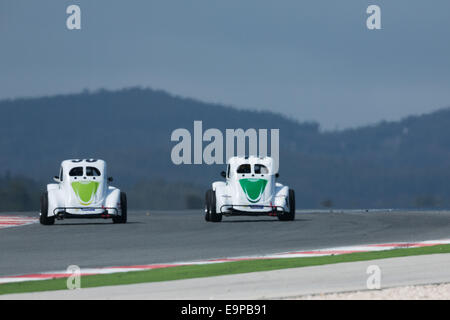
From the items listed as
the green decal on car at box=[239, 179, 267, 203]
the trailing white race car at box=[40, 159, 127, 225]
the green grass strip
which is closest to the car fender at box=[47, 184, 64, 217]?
the trailing white race car at box=[40, 159, 127, 225]

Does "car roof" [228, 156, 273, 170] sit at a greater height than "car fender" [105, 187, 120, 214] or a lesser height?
greater

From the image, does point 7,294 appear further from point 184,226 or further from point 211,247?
point 184,226

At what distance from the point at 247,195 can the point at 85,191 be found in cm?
434

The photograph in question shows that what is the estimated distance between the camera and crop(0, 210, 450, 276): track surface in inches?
706

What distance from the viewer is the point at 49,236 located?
77.9ft

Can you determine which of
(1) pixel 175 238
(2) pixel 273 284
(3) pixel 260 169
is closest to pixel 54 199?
(3) pixel 260 169

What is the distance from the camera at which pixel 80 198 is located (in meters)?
28.1

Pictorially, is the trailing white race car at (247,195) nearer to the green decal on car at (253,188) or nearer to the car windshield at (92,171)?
the green decal on car at (253,188)

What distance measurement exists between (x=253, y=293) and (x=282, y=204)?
16644mm

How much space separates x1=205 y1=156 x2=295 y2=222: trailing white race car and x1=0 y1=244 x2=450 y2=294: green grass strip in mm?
10500

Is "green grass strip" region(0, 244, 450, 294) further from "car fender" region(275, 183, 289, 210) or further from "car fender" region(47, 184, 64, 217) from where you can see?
"car fender" region(47, 184, 64, 217)

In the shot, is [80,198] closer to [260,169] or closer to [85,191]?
[85,191]

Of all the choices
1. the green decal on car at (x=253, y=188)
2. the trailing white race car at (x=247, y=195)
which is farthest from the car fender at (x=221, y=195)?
the green decal on car at (x=253, y=188)

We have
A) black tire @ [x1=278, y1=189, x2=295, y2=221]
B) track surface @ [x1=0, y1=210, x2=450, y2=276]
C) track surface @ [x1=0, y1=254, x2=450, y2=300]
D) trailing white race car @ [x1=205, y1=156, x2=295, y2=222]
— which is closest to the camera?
track surface @ [x1=0, y1=254, x2=450, y2=300]
